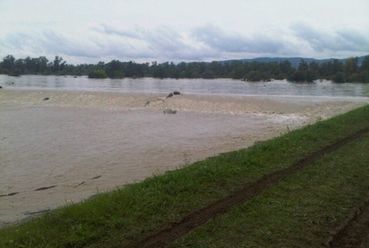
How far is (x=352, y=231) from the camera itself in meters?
7.27

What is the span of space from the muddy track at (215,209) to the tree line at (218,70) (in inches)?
4994

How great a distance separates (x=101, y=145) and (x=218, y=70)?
164 metres

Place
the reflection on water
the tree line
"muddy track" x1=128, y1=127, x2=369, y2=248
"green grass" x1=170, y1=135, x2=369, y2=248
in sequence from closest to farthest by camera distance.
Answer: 1. "green grass" x1=170, y1=135, x2=369, y2=248
2. "muddy track" x1=128, y1=127, x2=369, y2=248
3. the reflection on water
4. the tree line

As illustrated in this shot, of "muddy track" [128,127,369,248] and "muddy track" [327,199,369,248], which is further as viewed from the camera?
"muddy track" [128,127,369,248]

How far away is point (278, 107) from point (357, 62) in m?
120

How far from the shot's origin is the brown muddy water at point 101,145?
539 inches

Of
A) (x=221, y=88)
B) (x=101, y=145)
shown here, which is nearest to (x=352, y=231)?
(x=101, y=145)

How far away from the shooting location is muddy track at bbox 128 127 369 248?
23.1ft

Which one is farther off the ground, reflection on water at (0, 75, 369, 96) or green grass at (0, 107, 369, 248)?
green grass at (0, 107, 369, 248)

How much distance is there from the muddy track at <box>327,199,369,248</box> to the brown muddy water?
22.5ft

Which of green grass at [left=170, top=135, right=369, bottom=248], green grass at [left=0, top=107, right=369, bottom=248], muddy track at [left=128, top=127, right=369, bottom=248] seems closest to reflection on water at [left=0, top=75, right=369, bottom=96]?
muddy track at [left=128, top=127, right=369, bottom=248]

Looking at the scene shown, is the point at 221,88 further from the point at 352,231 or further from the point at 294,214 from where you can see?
the point at 352,231

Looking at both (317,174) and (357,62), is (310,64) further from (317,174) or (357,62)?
(317,174)

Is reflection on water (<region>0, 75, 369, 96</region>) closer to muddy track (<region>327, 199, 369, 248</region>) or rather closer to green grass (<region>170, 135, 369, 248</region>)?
green grass (<region>170, 135, 369, 248</region>)
